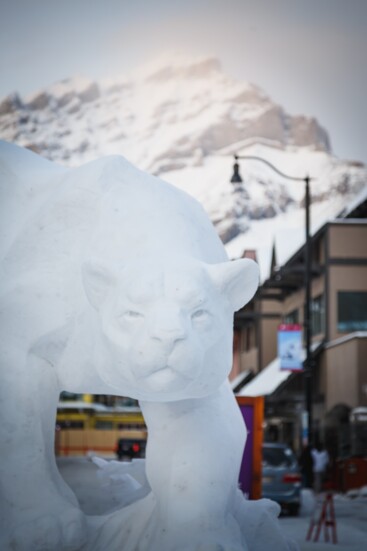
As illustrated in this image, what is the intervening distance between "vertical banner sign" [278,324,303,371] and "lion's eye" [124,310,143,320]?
660 inches

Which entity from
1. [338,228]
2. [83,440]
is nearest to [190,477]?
[338,228]

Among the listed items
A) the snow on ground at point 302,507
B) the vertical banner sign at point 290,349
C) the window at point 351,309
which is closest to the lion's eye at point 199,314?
the snow on ground at point 302,507

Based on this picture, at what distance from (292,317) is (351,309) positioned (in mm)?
4752

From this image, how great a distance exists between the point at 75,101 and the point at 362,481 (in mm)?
133596

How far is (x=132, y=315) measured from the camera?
5.34 meters

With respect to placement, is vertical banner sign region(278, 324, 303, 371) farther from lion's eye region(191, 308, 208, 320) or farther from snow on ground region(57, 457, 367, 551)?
lion's eye region(191, 308, 208, 320)

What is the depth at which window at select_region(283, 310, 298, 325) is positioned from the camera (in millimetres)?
31734

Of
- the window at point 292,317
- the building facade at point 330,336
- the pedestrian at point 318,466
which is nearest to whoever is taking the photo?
the pedestrian at point 318,466

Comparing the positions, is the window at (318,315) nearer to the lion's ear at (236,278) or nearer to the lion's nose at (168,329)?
the lion's ear at (236,278)

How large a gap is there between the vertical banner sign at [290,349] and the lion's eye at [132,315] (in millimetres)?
16765

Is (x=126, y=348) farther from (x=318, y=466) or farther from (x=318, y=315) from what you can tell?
(x=318, y=315)

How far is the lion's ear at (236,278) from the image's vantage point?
219 inches

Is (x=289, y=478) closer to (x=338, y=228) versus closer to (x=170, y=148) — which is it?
(x=338, y=228)

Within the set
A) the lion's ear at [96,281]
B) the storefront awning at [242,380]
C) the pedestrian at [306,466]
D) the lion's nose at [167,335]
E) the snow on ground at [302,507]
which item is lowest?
the snow on ground at [302,507]
